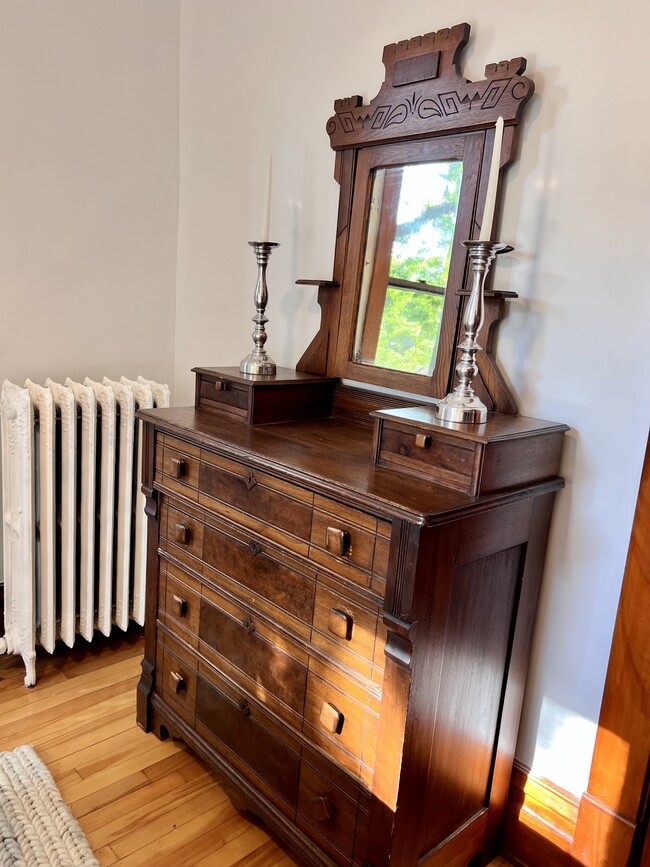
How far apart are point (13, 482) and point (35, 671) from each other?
66cm

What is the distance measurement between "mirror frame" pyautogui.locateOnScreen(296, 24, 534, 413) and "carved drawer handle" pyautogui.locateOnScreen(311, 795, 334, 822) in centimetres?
96

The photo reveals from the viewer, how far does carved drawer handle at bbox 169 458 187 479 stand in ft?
5.38

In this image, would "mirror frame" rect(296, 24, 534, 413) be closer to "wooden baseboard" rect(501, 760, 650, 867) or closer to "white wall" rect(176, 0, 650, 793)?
"white wall" rect(176, 0, 650, 793)

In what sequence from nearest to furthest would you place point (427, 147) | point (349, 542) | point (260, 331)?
point (349, 542) < point (427, 147) < point (260, 331)

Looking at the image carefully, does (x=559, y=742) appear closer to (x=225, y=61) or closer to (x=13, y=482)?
(x=13, y=482)

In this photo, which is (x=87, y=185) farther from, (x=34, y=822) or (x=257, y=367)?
(x=34, y=822)

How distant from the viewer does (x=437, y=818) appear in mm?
1339

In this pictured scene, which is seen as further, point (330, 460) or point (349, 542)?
point (330, 460)

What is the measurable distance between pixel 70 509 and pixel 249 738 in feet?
3.19

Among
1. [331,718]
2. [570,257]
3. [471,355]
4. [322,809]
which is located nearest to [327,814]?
[322,809]

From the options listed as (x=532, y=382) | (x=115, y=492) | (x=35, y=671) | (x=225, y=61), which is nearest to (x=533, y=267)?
(x=532, y=382)

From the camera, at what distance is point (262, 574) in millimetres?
1452

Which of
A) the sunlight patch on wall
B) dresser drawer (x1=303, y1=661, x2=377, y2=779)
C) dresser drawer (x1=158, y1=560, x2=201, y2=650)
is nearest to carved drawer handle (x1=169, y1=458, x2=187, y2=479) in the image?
dresser drawer (x1=158, y1=560, x2=201, y2=650)

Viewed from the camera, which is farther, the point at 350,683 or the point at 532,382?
the point at 532,382
